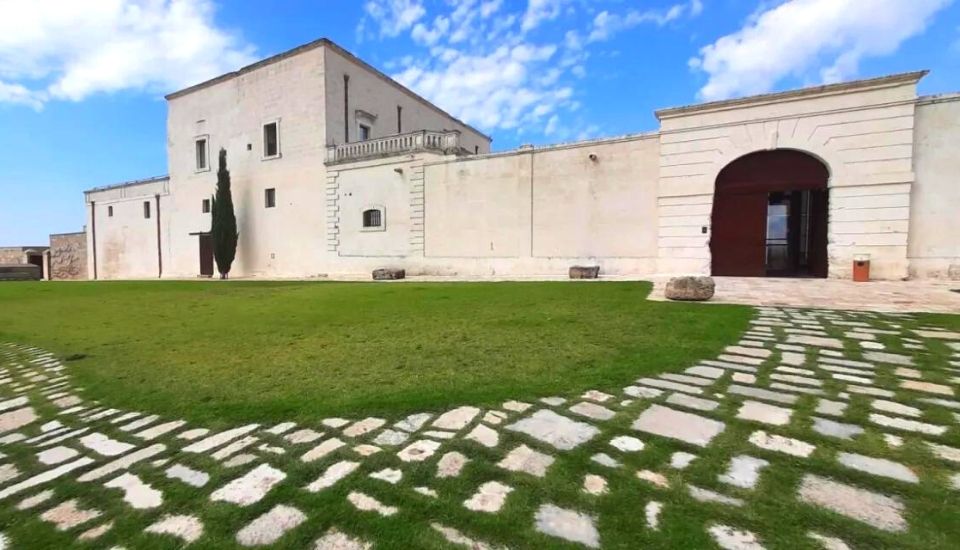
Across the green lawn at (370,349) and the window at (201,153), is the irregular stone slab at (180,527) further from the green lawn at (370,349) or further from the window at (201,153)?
the window at (201,153)

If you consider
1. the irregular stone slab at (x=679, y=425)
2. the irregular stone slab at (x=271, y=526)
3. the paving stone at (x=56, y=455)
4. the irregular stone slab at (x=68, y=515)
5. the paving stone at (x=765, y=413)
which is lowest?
the paving stone at (x=56, y=455)

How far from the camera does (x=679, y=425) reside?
2.36m

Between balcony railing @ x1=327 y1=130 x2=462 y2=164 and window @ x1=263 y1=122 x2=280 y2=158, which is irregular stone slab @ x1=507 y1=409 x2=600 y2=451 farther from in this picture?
window @ x1=263 y1=122 x2=280 y2=158

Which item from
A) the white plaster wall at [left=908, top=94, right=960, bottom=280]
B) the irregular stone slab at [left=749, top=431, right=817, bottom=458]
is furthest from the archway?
the irregular stone slab at [left=749, top=431, right=817, bottom=458]

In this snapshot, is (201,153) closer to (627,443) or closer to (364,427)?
(364,427)

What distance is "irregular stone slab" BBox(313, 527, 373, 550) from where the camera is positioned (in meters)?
1.51

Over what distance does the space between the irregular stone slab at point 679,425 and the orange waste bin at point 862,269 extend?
11115 mm

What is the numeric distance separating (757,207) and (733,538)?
42.8 feet

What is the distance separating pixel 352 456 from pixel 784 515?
6.01 feet

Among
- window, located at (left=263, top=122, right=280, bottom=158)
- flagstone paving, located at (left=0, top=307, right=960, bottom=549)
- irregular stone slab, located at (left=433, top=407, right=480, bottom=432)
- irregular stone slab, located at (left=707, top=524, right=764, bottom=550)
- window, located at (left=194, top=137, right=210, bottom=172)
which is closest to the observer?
irregular stone slab, located at (left=707, top=524, right=764, bottom=550)

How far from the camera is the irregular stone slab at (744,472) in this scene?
1.79 metres

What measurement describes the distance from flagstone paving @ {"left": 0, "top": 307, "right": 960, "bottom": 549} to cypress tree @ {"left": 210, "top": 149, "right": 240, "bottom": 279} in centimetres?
1941

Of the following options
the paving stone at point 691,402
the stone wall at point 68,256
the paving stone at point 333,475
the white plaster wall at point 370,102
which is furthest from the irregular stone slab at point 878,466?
the stone wall at point 68,256

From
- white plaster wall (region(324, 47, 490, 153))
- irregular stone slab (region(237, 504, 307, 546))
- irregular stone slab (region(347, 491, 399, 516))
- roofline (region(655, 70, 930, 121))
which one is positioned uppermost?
white plaster wall (region(324, 47, 490, 153))
